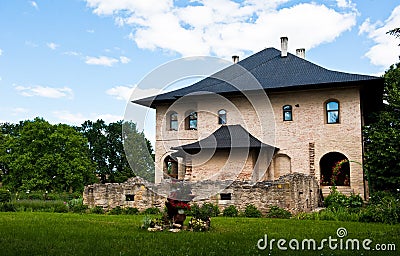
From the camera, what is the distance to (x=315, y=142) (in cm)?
2414

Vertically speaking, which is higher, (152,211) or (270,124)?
(270,124)

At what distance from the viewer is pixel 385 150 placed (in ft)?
A: 69.0

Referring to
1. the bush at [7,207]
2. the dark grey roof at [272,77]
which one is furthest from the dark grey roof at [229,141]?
the bush at [7,207]

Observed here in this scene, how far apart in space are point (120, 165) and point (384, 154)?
42.7 meters

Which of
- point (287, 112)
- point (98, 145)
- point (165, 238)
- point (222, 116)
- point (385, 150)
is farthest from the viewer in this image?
point (98, 145)

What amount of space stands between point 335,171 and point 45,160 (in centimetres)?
2903

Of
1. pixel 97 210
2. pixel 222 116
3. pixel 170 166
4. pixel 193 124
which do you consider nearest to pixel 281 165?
pixel 222 116

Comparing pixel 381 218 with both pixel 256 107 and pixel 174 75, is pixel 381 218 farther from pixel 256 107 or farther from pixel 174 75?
pixel 256 107

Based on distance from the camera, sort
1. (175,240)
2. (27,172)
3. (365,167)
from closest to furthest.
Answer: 1. (175,240)
2. (365,167)
3. (27,172)

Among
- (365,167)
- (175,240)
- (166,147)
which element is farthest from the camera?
(166,147)

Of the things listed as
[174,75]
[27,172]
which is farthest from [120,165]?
[174,75]

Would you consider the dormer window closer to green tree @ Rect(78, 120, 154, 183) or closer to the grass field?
the grass field

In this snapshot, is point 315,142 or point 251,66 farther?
point 251,66

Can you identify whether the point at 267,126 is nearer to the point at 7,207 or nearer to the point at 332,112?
the point at 332,112
